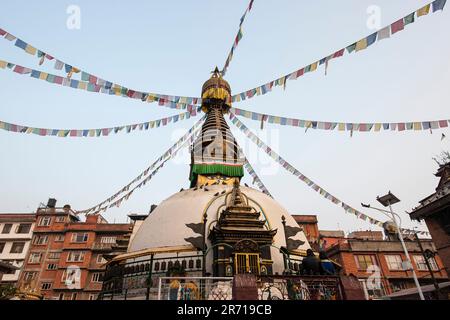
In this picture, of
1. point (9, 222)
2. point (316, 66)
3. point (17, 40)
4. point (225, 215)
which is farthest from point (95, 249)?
point (316, 66)

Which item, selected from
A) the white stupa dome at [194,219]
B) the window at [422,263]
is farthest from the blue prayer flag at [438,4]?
the window at [422,263]

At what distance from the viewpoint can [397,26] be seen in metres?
9.00

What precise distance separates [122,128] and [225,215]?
26.5 feet

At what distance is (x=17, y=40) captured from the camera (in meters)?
10.5

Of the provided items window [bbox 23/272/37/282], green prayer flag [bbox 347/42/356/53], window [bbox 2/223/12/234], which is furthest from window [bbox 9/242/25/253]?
green prayer flag [bbox 347/42/356/53]

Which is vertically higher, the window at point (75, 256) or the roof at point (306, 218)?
the roof at point (306, 218)

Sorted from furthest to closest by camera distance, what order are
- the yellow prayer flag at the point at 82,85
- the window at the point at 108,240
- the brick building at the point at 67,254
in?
the window at the point at 108,240
the brick building at the point at 67,254
the yellow prayer flag at the point at 82,85

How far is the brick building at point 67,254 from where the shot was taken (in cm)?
3122

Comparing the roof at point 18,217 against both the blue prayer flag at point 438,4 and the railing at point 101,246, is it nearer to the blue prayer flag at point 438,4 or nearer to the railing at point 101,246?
the railing at point 101,246

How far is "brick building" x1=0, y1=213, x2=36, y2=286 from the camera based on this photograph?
33.9 m

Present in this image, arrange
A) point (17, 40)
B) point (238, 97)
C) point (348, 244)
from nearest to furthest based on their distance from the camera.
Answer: point (17, 40) < point (238, 97) < point (348, 244)

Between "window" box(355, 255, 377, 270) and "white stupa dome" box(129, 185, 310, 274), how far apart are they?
55.8ft

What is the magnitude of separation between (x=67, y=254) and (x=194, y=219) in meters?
26.6
